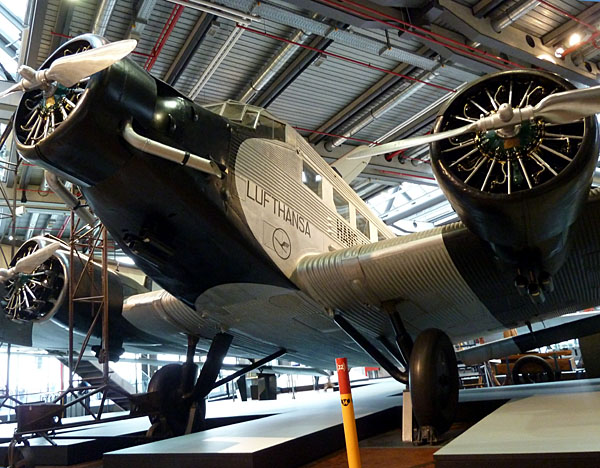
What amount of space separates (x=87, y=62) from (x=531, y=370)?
1202 cm

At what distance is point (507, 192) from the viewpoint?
4.22 m

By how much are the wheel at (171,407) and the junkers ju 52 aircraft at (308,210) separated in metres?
0.03

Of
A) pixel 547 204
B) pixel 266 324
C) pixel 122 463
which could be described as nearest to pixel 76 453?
pixel 122 463

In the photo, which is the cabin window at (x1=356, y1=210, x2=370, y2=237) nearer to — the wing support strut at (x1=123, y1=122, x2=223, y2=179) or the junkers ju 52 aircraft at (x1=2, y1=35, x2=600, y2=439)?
the junkers ju 52 aircraft at (x1=2, y1=35, x2=600, y2=439)

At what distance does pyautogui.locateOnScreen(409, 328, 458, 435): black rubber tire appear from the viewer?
502 centimetres

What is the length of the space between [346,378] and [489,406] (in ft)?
14.1

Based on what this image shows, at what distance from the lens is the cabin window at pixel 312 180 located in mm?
6816

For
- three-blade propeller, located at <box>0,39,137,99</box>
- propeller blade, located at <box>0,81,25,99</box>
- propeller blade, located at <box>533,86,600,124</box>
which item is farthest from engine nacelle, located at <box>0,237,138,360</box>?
propeller blade, located at <box>533,86,600,124</box>

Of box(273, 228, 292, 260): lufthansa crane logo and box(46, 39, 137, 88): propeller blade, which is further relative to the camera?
box(273, 228, 292, 260): lufthansa crane logo

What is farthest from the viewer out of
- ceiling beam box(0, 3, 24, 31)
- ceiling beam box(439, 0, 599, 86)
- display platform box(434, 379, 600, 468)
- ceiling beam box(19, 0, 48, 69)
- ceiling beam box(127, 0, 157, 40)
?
ceiling beam box(0, 3, 24, 31)

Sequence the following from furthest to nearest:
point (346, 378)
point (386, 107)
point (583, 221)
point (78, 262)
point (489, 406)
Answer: point (386, 107)
point (78, 262)
point (489, 406)
point (583, 221)
point (346, 378)

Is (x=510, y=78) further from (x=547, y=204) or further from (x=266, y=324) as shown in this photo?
(x=266, y=324)

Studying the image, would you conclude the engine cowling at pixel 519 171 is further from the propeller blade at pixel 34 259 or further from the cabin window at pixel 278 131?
the propeller blade at pixel 34 259

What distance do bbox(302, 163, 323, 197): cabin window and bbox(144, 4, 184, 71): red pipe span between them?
4.29 metres
